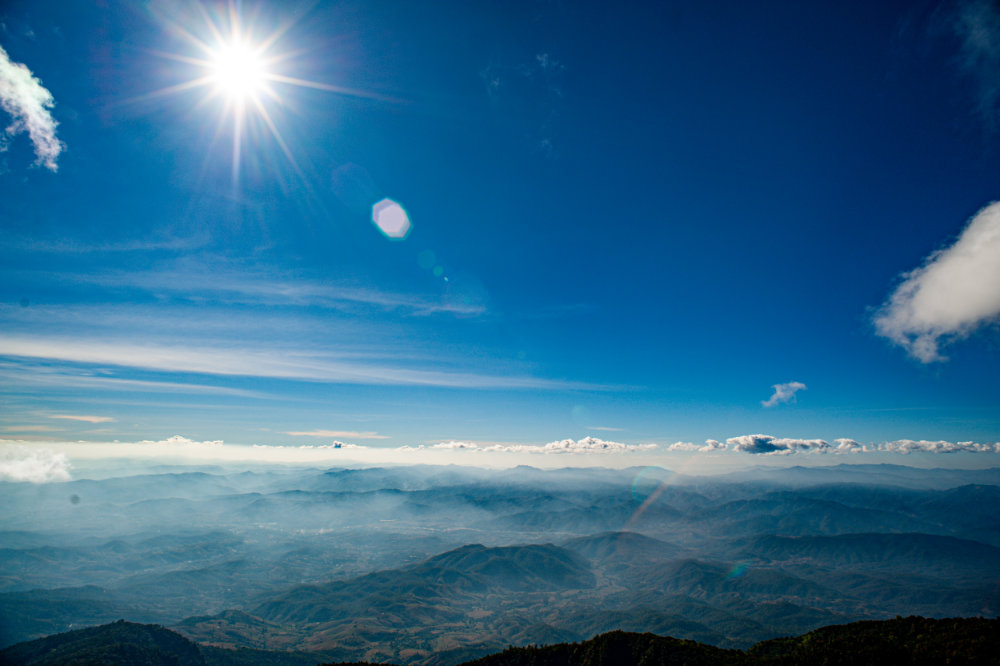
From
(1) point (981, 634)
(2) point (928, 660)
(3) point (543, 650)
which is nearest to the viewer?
(2) point (928, 660)

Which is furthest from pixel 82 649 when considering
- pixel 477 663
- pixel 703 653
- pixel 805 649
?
pixel 805 649

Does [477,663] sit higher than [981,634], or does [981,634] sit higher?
[981,634]

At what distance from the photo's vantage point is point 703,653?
9712 cm

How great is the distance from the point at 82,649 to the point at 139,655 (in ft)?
111

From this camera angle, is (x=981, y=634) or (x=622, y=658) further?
(x=622, y=658)

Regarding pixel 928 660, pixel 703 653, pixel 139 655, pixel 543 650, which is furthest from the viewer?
pixel 139 655

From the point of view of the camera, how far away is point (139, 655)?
19375cm

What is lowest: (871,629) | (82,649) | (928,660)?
(82,649)

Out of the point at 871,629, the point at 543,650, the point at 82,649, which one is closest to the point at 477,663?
the point at 543,650

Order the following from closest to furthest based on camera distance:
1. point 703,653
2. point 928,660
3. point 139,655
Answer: point 928,660
point 703,653
point 139,655

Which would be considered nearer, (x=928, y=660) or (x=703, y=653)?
(x=928, y=660)

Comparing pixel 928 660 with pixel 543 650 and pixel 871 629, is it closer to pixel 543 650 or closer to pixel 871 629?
pixel 871 629

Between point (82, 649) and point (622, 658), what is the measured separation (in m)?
268

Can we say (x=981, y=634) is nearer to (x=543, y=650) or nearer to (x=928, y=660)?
(x=928, y=660)
